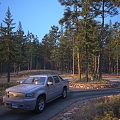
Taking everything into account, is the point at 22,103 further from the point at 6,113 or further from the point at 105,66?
the point at 105,66

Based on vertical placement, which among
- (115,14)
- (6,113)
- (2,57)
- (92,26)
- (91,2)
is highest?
A: (91,2)

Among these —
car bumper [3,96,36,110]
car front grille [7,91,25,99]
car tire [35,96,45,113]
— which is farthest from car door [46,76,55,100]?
car front grille [7,91,25,99]

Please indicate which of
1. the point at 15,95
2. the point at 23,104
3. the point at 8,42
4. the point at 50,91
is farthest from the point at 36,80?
the point at 8,42

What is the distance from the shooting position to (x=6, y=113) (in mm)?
7355

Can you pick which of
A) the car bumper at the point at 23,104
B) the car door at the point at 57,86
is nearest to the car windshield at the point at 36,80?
the car door at the point at 57,86

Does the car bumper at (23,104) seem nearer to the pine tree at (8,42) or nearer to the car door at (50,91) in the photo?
the car door at (50,91)

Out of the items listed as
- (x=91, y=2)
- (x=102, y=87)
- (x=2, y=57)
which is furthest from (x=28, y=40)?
(x=102, y=87)

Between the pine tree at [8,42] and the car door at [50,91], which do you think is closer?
the car door at [50,91]

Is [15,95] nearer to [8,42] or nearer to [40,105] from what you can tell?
[40,105]

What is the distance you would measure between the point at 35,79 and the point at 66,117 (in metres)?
3.02

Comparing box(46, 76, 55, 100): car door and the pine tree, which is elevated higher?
the pine tree

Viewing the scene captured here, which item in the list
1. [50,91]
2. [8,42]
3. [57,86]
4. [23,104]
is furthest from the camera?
[8,42]

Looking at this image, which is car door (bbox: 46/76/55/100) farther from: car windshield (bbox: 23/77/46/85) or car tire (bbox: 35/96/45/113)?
car tire (bbox: 35/96/45/113)

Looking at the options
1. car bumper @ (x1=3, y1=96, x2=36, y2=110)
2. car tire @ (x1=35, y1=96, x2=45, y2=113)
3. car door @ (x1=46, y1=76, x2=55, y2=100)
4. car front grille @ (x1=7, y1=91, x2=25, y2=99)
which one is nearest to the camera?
car bumper @ (x1=3, y1=96, x2=36, y2=110)
